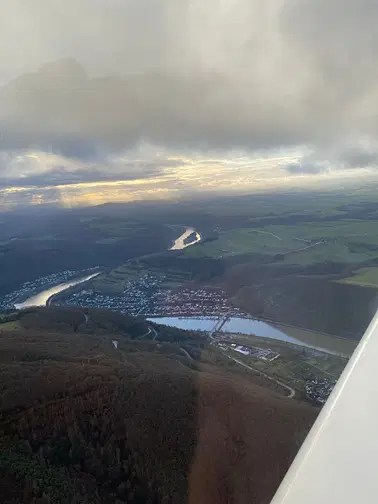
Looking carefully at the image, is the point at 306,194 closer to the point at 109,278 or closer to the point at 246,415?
the point at 109,278

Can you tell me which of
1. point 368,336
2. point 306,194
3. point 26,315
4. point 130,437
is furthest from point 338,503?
point 306,194

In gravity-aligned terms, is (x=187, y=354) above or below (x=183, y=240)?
below

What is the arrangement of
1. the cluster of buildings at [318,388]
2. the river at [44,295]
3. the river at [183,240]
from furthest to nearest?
the river at [183,240] → the river at [44,295] → the cluster of buildings at [318,388]

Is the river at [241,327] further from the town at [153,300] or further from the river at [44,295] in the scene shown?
the river at [44,295]

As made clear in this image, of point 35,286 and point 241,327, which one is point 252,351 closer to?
point 241,327

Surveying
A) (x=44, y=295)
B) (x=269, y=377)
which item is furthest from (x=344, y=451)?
(x=44, y=295)

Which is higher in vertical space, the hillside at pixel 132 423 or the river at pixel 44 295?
the river at pixel 44 295

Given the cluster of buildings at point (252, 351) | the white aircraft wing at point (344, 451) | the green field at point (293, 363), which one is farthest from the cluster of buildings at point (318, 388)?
the white aircraft wing at point (344, 451)
